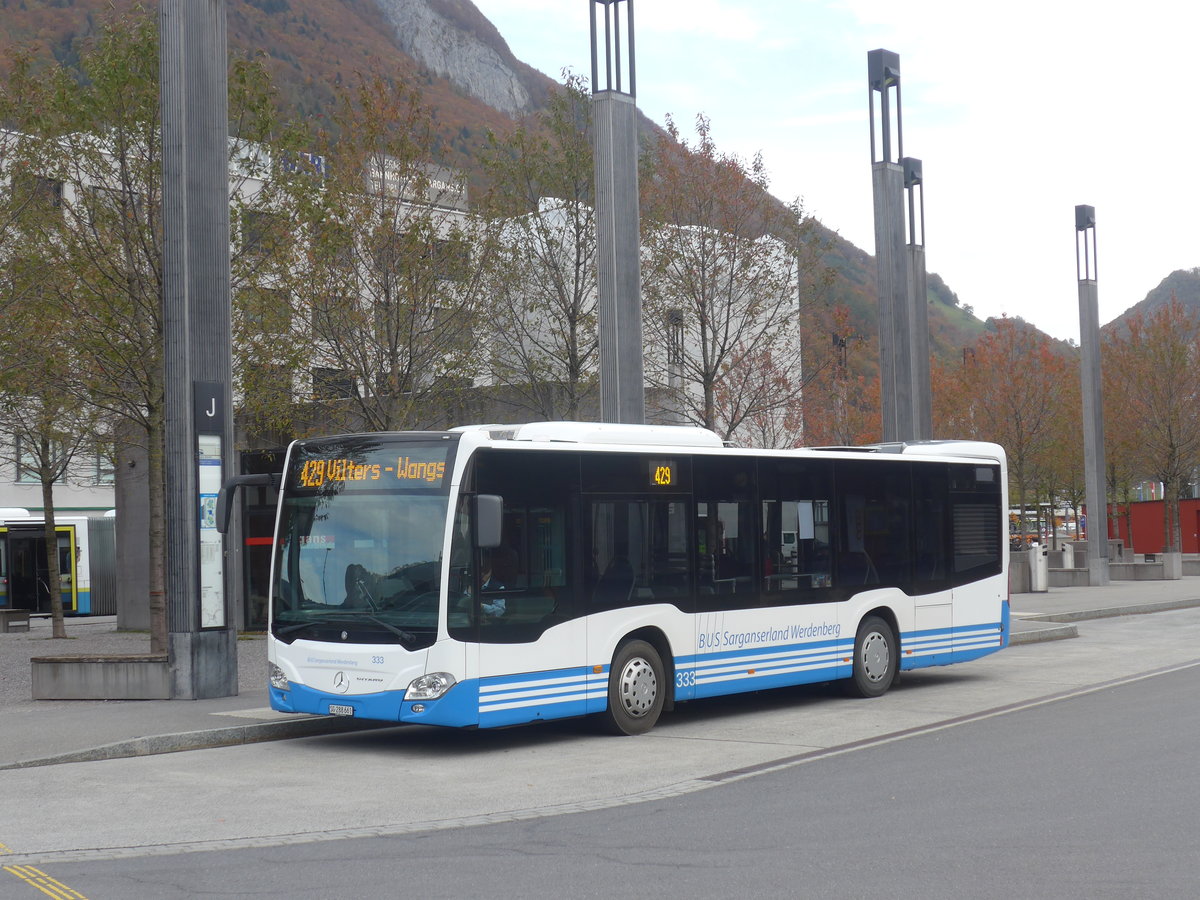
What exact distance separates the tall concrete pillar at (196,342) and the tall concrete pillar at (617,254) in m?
4.75

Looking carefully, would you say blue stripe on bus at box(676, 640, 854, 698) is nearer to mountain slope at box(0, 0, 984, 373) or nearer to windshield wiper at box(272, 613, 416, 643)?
windshield wiper at box(272, 613, 416, 643)

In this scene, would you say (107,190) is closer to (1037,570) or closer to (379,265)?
(379,265)

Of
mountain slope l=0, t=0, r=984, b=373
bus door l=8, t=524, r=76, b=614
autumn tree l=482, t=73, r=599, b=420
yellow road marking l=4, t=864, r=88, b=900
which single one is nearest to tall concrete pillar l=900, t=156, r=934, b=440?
autumn tree l=482, t=73, r=599, b=420

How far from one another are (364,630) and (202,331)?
16.1 ft

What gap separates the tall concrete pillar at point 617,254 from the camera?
57.3 feet

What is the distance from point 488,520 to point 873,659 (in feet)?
20.2

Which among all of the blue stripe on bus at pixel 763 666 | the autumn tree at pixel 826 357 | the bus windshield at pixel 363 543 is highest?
the autumn tree at pixel 826 357

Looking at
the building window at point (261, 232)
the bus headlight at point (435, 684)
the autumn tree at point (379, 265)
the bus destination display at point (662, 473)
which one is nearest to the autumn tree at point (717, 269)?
the autumn tree at point (379, 265)

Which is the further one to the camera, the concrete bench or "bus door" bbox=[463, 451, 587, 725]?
the concrete bench

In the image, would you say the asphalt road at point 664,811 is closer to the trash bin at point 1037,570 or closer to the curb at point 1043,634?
the curb at point 1043,634

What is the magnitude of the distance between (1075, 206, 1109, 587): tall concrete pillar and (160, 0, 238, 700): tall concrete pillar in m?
30.2

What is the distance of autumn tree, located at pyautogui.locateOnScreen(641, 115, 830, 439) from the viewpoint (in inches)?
1067

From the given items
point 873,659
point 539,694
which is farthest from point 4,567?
point 539,694

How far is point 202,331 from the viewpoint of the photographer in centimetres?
1488
